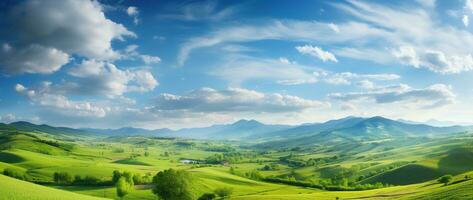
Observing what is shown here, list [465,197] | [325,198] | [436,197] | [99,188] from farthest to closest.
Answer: [99,188] → [325,198] → [436,197] → [465,197]

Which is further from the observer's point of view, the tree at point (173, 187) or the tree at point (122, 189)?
the tree at point (122, 189)

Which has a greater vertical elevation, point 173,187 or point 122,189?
point 173,187

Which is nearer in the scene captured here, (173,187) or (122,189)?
(173,187)

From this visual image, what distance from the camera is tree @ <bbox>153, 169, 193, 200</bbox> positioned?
12950 centimetres

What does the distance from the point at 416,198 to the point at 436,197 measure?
320 inches

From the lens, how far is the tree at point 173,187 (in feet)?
425

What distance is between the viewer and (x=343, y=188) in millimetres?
199625

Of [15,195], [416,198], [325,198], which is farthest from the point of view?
[325,198]

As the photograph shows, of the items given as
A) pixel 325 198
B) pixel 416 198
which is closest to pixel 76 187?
pixel 325 198

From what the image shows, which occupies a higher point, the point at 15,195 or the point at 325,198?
the point at 15,195

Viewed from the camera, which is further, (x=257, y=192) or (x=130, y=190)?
(x=257, y=192)

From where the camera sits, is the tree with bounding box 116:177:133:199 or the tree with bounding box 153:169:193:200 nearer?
the tree with bounding box 153:169:193:200

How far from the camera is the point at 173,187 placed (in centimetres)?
12938

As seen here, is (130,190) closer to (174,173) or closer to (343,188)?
(174,173)
